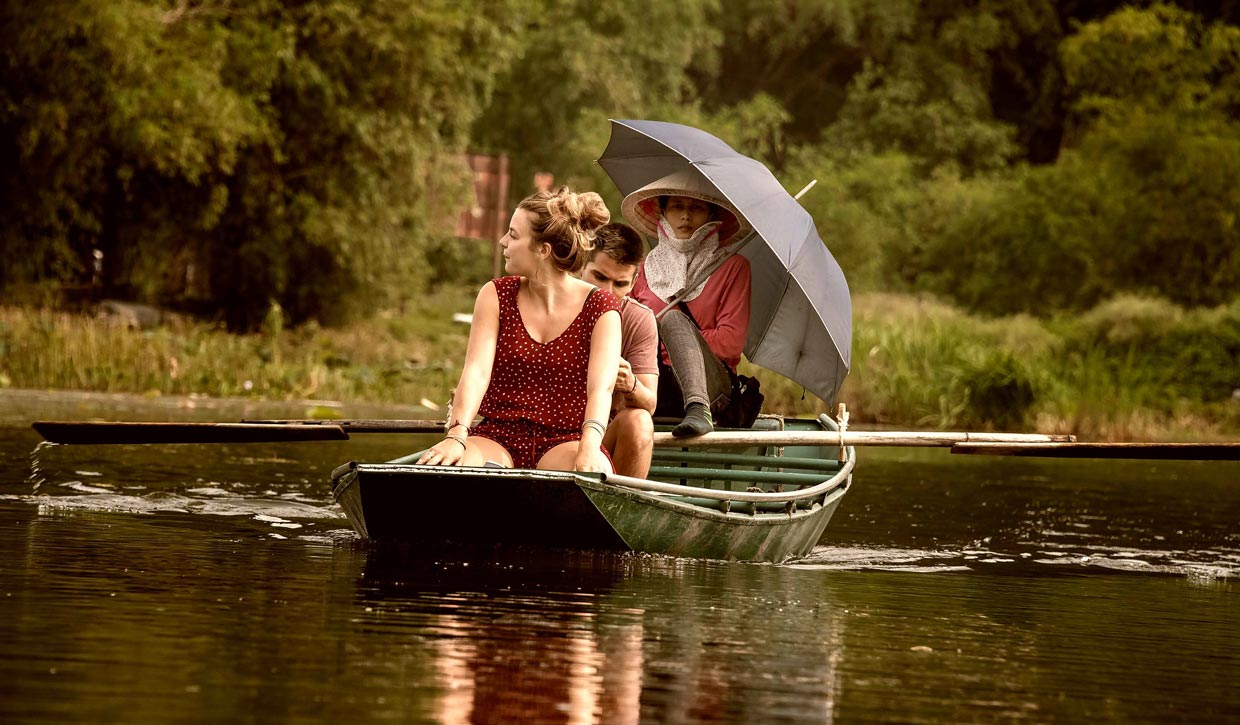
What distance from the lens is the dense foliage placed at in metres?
21.3

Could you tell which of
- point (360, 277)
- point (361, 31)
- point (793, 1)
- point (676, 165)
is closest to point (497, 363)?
point (676, 165)

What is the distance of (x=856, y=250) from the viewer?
33.8 m

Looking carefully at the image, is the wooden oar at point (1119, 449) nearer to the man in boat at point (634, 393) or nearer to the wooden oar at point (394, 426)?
the man in boat at point (634, 393)

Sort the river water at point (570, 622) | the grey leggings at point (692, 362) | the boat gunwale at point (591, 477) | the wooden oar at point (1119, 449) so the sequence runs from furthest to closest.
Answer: the wooden oar at point (1119, 449) < the grey leggings at point (692, 362) < the boat gunwale at point (591, 477) < the river water at point (570, 622)

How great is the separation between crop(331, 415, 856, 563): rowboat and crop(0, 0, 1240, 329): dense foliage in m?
13.4

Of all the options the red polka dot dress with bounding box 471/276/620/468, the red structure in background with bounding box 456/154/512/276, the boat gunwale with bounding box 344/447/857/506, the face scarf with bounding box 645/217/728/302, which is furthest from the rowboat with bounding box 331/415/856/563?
the red structure in background with bounding box 456/154/512/276

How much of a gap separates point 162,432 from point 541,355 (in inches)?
69.2

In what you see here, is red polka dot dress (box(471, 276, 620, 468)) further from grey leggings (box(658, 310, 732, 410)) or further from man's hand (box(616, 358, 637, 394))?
grey leggings (box(658, 310, 732, 410))

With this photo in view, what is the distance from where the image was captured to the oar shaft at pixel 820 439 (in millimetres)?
8352

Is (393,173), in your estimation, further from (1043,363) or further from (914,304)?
(1043,363)

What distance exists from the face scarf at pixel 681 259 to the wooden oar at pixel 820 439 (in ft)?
2.47

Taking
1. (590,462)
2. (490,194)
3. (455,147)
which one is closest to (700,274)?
(590,462)

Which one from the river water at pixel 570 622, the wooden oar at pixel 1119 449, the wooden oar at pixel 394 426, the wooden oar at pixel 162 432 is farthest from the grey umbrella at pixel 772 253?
the wooden oar at pixel 162 432

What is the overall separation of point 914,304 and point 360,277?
7.26 m
